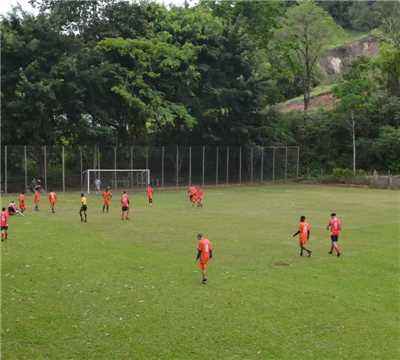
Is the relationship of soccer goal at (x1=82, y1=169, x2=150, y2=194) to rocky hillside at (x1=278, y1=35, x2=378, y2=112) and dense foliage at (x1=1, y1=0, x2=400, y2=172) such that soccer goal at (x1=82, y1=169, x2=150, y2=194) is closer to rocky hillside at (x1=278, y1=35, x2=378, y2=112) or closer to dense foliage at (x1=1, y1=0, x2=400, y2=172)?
dense foliage at (x1=1, y1=0, x2=400, y2=172)

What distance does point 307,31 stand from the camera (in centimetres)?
7012

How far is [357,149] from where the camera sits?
62750 mm

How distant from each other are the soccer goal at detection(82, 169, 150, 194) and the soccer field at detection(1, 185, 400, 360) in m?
18.2

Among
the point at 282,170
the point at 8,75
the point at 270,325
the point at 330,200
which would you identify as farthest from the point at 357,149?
the point at 270,325

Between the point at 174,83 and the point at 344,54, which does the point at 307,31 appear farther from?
the point at 344,54

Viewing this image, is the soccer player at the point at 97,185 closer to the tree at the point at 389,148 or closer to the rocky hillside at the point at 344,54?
the tree at the point at 389,148

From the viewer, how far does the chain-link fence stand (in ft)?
141

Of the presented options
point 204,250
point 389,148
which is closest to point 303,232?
point 204,250

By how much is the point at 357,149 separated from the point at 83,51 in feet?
104

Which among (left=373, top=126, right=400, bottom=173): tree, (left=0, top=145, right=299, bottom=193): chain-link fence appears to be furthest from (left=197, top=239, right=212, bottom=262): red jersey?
(left=373, top=126, right=400, bottom=173): tree

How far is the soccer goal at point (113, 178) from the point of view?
4531 centimetres

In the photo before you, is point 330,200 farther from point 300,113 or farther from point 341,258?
point 300,113

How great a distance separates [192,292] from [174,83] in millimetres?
38651

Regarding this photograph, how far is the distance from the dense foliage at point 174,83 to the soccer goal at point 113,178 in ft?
9.52
